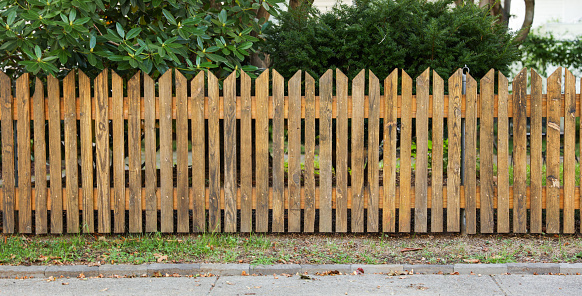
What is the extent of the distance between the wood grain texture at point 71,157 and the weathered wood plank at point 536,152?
4089mm

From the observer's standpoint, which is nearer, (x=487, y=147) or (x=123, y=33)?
(x=123, y=33)

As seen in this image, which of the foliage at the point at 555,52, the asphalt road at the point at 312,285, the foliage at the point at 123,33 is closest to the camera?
the asphalt road at the point at 312,285

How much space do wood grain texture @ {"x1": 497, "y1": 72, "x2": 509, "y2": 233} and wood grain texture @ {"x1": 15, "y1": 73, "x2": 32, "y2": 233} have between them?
4239 mm

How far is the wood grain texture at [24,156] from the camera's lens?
486cm

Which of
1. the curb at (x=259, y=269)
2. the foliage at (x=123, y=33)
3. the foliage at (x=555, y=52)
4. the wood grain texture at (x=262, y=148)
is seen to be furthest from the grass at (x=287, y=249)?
the foliage at (x=555, y=52)

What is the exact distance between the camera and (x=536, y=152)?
489cm

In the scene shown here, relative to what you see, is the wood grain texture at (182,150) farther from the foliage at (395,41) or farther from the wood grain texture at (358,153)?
the wood grain texture at (358,153)

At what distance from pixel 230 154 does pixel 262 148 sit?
0.99 feet

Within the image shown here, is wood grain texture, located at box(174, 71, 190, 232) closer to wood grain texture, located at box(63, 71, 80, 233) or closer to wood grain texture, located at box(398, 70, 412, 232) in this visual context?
wood grain texture, located at box(63, 71, 80, 233)

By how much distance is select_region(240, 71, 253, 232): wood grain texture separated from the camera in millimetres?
4836

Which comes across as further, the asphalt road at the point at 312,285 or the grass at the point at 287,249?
the grass at the point at 287,249

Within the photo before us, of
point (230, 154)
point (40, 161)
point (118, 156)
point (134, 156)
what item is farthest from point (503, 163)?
point (40, 161)

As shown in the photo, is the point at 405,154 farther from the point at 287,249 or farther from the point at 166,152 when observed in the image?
the point at 166,152

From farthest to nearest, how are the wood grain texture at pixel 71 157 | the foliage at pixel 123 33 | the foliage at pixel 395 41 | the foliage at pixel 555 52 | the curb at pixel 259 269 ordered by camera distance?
the foliage at pixel 555 52
the foliage at pixel 395 41
the wood grain texture at pixel 71 157
the foliage at pixel 123 33
the curb at pixel 259 269
